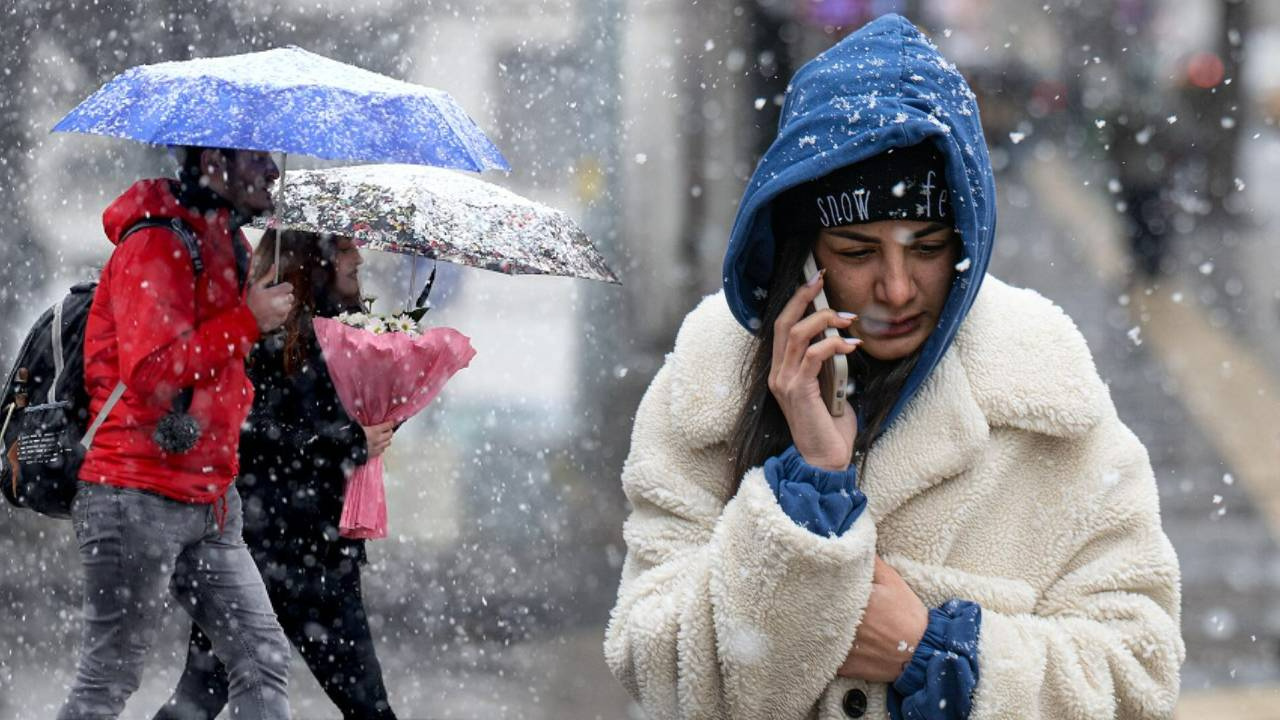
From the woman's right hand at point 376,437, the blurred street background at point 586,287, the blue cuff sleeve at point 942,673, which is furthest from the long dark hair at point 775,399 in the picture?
the blurred street background at point 586,287

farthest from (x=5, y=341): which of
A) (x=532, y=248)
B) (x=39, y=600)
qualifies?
(x=532, y=248)

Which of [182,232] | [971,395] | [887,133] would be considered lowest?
[182,232]

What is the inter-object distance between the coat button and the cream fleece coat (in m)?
0.01

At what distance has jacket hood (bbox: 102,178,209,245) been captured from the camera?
402cm

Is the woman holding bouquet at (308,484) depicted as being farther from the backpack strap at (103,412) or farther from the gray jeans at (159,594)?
the backpack strap at (103,412)

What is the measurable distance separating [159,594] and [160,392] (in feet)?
1.84

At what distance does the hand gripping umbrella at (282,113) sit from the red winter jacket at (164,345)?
23 centimetres

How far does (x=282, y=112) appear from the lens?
379cm

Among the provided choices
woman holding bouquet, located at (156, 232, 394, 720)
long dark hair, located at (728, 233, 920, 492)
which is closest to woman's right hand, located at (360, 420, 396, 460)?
woman holding bouquet, located at (156, 232, 394, 720)

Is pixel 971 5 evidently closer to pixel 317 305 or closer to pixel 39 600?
pixel 39 600

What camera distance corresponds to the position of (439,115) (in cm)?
405

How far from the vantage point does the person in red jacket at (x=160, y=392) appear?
398cm

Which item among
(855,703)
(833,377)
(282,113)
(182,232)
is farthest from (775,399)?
(182,232)

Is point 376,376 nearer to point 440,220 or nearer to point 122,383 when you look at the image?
point 440,220
